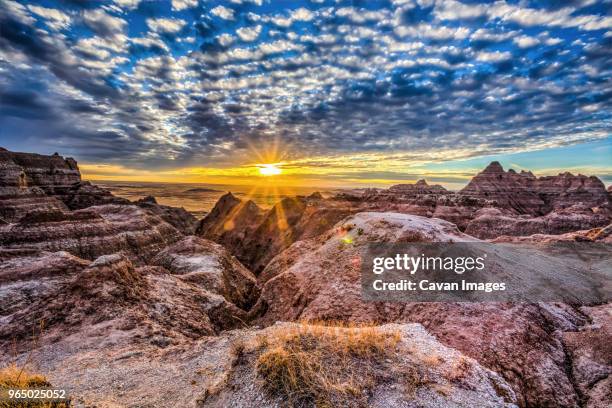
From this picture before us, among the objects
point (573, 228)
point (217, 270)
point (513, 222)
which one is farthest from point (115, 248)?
point (573, 228)

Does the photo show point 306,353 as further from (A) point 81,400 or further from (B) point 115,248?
(B) point 115,248

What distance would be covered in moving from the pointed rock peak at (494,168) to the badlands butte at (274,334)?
80.0 metres

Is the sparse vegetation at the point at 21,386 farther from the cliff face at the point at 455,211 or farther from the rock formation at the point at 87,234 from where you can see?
the cliff face at the point at 455,211

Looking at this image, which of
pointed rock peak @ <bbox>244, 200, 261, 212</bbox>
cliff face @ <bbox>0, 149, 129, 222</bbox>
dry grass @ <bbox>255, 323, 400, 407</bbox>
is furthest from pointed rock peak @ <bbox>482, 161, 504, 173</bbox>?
cliff face @ <bbox>0, 149, 129, 222</bbox>

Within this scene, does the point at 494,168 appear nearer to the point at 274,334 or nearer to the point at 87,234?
the point at 274,334

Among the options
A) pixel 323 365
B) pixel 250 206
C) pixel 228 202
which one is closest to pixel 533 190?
pixel 250 206

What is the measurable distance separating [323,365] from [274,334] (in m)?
2.22

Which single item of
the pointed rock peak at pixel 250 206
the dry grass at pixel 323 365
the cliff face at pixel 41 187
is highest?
the cliff face at pixel 41 187

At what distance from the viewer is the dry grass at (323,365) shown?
18.6ft

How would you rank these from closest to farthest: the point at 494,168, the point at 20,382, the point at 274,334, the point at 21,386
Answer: the point at 21,386, the point at 20,382, the point at 274,334, the point at 494,168

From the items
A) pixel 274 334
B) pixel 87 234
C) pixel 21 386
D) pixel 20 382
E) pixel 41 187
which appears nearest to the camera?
pixel 21 386

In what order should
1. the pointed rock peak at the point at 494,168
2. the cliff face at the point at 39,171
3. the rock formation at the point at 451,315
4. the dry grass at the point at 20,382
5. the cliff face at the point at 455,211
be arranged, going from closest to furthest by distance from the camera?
the dry grass at the point at 20,382
the rock formation at the point at 451,315
the cliff face at the point at 39,171
the cliff face at the point at 455,211
the pointed rock peak at the point at 494,168

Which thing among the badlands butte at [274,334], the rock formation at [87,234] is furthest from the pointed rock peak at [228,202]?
the badlands butte at [274,334]

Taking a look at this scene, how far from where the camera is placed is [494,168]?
99062 millimetres
